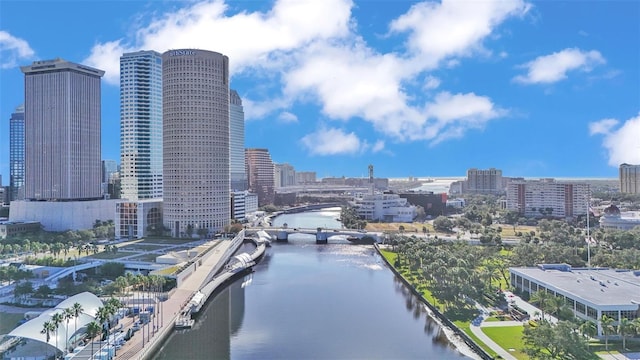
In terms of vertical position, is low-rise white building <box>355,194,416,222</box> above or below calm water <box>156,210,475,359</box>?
above

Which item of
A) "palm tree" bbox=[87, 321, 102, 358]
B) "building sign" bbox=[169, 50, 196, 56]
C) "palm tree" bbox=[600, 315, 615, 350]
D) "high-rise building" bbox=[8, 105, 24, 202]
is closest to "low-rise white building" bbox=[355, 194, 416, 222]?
"building sign" bbox=[169, 50, 196, 56]

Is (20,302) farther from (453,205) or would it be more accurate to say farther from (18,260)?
(453,205)

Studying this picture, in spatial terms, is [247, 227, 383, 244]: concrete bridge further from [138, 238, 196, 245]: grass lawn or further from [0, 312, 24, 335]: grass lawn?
[0, 312, 24, 335]: grass lawn

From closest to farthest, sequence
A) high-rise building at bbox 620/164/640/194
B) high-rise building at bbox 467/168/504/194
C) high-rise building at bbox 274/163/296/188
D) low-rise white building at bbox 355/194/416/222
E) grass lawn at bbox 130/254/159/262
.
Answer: grass lawn at bbox 130/254/159/262, low-rise white building at bbox 355/194/416/222, high-rise building at bbox 620/164/640/194, high-rise building at bbox 467/168/504/194, high-rise building at bbox 274/163/296/188

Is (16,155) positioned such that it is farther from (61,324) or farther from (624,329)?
(624,329)

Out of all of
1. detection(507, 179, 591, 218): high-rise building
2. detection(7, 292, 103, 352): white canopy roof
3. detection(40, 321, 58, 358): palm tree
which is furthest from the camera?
detection(507, 179, 591, 218): high-rise building

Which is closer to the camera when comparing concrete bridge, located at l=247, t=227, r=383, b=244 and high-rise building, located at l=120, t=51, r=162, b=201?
concrete bridge, located at l=247, t=227, r=383, b=244

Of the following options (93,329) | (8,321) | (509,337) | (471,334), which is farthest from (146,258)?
(509,337)

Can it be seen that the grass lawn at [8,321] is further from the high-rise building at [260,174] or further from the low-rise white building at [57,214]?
the high-rise building at [260,174]
